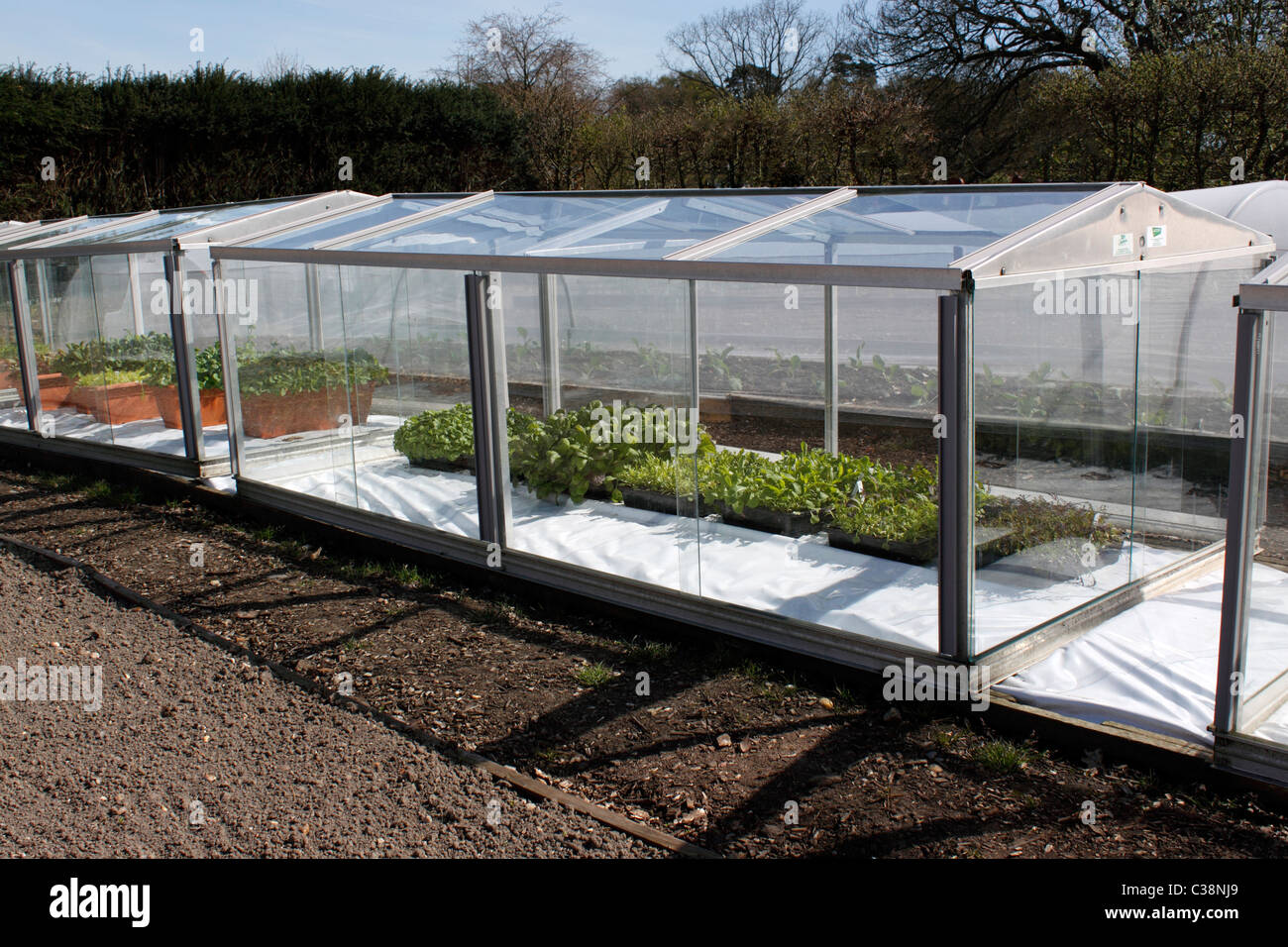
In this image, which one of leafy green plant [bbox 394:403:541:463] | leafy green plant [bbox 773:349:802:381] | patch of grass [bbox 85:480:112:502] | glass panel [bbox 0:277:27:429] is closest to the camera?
leafy green plant [bbox 773:349:802:381]

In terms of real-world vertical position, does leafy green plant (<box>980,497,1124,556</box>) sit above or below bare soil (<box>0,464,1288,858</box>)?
above

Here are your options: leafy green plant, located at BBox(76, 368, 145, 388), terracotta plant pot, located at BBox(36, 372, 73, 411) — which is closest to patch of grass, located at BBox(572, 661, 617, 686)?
leafy green plant, located at BBox(76, 368, 145, 388)

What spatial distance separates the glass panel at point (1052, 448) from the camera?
15.0 ft

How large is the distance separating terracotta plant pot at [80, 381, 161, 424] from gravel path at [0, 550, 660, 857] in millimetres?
4400

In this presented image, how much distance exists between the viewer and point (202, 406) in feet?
30.2

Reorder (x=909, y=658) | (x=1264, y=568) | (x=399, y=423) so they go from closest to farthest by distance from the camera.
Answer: (x=1264, y=568) < (x=909, y=658) < (x=399, y=423)

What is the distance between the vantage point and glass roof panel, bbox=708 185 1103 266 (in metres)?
4.69

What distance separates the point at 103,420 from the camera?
969cm

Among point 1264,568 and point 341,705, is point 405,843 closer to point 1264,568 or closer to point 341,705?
point 341,705

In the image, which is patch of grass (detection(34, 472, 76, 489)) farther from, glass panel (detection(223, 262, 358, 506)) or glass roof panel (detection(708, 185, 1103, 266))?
glass roof panel (detection(708, 185, 1103, 266))

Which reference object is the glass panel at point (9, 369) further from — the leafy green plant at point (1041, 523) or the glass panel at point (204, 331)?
the leafy green plant at point (1041, 523)

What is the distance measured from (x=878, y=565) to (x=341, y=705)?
2.62m
